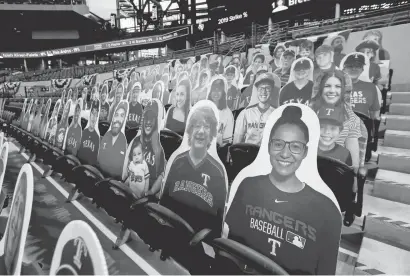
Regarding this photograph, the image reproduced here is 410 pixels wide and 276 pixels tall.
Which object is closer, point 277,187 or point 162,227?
point 277,187

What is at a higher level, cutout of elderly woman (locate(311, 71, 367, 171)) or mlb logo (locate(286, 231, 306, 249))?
cutout of elderly woman (locate(311, 71, 367, 171))

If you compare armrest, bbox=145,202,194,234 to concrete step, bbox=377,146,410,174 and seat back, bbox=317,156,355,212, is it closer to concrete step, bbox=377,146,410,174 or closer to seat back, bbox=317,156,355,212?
seat back, bbox=317,156,355,212

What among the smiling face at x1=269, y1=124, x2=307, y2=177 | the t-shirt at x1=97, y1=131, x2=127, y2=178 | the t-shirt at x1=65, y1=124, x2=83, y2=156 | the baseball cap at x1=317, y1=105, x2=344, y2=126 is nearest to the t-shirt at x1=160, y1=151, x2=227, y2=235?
the smiling face at x1=269, y1=124, x2=307, y2=177

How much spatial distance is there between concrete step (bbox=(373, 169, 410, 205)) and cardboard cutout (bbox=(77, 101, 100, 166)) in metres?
2.00

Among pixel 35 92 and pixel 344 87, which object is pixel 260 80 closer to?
pixel 344 87

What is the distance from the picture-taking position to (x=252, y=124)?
1815 millimetres

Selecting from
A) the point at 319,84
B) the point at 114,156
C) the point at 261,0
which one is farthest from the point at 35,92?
the point at 319,84

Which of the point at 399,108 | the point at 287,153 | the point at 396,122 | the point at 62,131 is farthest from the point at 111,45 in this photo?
the point at 287,153

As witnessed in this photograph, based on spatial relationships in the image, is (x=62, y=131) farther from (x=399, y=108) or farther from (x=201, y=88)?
(x=399, y=108)

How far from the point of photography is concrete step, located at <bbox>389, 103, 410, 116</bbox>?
10.1 ft

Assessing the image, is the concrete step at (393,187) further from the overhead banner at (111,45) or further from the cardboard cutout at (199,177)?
the overhead banner at (111,45)

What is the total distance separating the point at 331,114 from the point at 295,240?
789 mm

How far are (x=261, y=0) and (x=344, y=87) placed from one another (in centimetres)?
1488

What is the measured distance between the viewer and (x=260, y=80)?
175 cm
